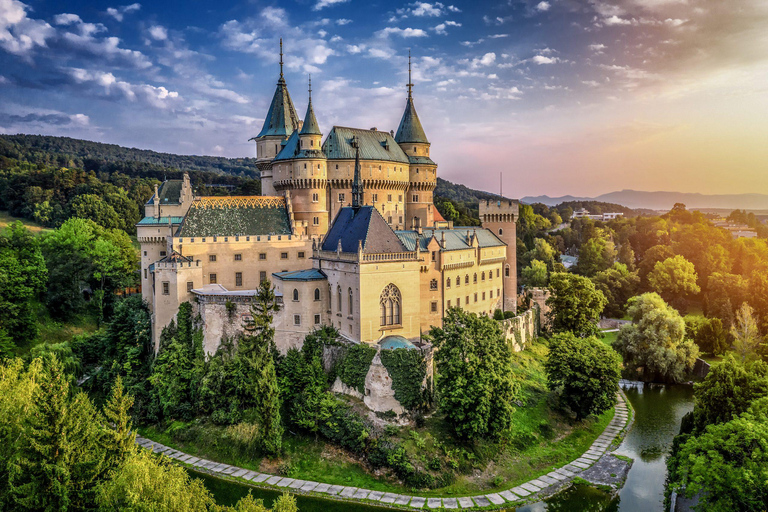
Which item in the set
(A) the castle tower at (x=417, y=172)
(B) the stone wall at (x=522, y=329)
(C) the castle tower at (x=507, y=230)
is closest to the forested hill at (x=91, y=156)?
(A) the castle tower at (x=417, y=172)

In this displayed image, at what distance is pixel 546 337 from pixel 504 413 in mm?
24412

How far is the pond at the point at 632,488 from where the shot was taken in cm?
3166

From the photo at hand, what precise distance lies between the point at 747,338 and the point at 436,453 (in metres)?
33.4

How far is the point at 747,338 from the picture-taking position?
161 feet

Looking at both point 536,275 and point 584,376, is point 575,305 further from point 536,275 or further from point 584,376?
point 536,275

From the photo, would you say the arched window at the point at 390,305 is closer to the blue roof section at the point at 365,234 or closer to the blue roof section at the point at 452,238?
the blue roof section at the point at 365,234

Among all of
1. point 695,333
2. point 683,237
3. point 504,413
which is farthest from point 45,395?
point 683,237

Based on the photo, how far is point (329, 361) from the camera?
3897 cm

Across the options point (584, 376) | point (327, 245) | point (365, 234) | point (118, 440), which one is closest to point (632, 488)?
point (584, 376)

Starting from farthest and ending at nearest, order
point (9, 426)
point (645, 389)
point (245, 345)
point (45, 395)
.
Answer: point (645, 389) → point (245, 345) → point (9, 426) → point (45, 395)

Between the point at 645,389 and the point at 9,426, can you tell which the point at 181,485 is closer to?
the point at 9,426

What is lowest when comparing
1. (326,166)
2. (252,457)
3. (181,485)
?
(252,457)

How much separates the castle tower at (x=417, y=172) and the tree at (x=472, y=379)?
78.3 feet

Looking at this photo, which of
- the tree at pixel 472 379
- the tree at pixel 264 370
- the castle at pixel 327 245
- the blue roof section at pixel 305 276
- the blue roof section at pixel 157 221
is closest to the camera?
the tree at pixel 472 379
